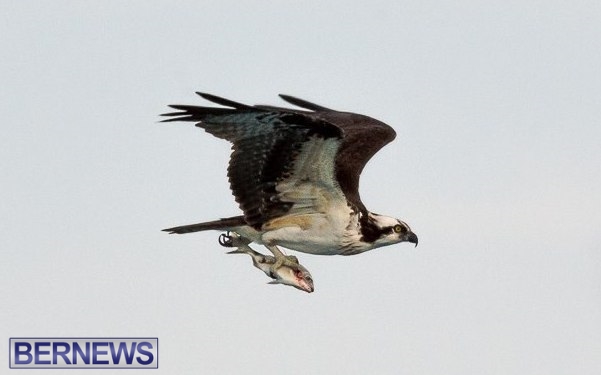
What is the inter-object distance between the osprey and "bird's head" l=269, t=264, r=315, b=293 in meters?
0.16

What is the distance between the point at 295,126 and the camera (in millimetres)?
22000

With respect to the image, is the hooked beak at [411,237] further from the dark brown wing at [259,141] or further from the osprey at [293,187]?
the dark brown wing at [259,141]

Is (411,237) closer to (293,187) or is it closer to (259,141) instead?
(293,187)

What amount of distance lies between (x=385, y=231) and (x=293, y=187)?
1.33 m

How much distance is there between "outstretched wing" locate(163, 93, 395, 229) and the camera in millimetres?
21969

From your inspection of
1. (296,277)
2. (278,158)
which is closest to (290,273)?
(296,277)

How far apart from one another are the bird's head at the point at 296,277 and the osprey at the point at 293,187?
0.16m

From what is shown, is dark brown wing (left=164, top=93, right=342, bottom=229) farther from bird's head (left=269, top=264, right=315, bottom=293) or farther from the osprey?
bird's head (left=269, top=264, right=315, bottom=293)

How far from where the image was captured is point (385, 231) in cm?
2364

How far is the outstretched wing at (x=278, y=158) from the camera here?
2197cm

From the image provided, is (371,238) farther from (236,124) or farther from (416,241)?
(236,124)

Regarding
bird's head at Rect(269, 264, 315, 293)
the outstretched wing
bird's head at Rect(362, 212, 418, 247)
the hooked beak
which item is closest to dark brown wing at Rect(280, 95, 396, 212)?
the outstretched wing

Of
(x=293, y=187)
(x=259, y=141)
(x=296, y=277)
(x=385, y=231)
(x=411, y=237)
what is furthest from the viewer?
(x=296, y=277)

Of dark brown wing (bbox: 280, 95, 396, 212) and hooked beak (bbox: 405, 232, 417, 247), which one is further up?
dark brown wing (bbox: 280, 95, 396, 212)
